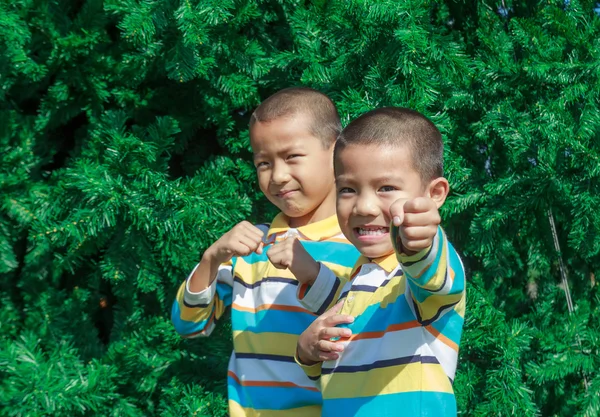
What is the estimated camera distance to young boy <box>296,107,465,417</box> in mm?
1562

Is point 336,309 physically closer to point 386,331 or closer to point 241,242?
point 386,331

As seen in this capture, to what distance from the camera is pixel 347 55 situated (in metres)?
2.22

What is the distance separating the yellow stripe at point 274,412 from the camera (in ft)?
6.40

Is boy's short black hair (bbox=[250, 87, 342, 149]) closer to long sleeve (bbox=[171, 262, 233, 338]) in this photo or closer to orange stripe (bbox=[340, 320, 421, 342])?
long sleeve (bbox=[171, 262, 233, 338])

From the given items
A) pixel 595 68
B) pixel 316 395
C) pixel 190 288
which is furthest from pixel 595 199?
pixel 190 288

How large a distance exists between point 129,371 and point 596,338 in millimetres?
1362

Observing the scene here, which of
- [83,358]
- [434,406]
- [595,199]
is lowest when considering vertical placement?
[83,358]

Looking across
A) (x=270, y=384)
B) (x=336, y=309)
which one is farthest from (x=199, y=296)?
(x=336, y=309)

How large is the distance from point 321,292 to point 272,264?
0.15 metres

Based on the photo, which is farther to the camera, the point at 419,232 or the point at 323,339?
the point at 323,339

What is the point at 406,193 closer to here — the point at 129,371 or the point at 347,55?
the point at 347,55

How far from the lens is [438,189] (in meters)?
1.64

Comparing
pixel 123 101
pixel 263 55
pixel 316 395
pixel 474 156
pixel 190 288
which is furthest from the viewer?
pixel 123 101

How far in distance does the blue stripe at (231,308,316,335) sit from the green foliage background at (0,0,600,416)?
1.22 ft
